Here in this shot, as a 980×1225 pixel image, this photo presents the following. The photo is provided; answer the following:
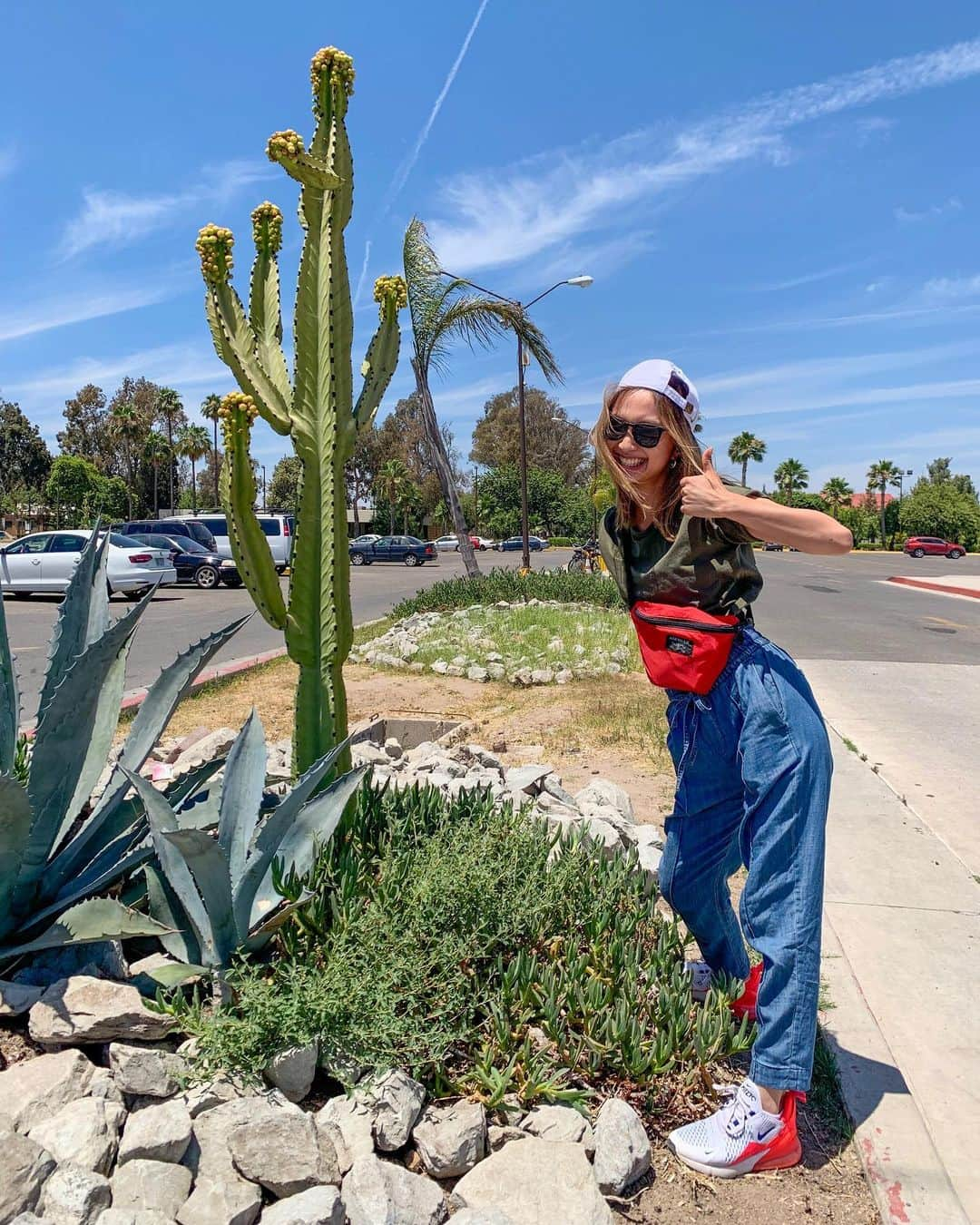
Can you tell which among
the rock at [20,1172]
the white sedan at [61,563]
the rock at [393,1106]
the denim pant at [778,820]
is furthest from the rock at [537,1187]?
the white sedan at [61,563]

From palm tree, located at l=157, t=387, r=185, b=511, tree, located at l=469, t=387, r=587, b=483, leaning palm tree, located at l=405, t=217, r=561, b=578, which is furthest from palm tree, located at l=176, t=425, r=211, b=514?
leaning palm tree, located at l=405, t=217, r=561, b=578

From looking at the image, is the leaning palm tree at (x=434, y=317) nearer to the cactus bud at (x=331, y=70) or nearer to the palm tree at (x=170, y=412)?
the cactus bud at (x=331, y=70)

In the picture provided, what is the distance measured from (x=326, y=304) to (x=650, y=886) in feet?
7.55

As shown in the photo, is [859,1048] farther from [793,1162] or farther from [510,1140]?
[510,1140]

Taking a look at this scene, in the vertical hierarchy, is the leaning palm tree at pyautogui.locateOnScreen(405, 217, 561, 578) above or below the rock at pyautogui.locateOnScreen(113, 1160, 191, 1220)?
above

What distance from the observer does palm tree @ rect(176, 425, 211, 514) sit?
223 feet

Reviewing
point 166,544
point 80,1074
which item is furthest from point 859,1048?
point 166,544

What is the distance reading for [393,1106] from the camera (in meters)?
2.12

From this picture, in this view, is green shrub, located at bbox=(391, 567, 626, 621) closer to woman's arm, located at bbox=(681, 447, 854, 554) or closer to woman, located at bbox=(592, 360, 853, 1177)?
woman, located at bbox=(592, 360, 853, 1177)

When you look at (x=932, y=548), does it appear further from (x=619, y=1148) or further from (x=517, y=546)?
(x=619, y=1148)

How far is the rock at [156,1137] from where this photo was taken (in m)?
1.93

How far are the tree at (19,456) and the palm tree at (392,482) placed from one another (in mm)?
26136

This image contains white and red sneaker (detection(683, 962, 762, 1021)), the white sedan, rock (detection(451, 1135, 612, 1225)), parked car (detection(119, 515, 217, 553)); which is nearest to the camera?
rock (detection(451, 1135, 612, 1225))

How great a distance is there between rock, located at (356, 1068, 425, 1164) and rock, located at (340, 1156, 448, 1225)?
0.12 meters
